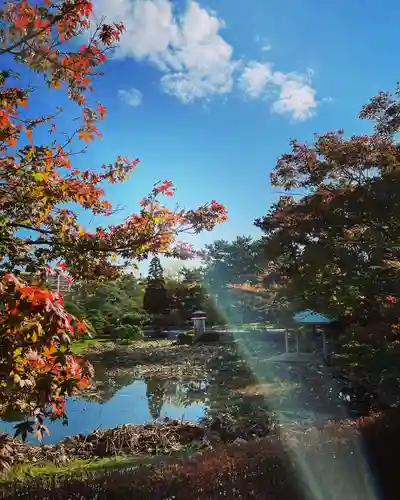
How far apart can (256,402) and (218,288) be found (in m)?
27.2

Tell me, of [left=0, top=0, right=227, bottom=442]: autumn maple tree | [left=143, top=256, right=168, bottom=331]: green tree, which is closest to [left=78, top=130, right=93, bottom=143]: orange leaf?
[left=0, top=0, right=227, bottom=442]: autumn maple tree

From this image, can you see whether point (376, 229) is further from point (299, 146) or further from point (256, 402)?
point (256, 402)

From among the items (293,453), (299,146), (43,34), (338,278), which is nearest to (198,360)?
(299,146)

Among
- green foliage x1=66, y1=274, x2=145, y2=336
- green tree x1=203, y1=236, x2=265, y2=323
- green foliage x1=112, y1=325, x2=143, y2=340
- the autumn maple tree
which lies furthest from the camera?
green tree x1=203, y1=236, x2=265, y2=323

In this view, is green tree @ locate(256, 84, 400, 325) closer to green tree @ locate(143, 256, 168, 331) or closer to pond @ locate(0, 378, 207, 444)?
pond @ locate(0, 378, 207, 444)

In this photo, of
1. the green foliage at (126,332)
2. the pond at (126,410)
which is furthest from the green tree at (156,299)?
the pond at (126,410)

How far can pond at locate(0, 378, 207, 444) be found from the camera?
8266mm

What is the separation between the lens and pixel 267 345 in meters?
19.9

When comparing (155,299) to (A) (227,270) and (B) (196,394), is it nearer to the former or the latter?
(A) (227,270)

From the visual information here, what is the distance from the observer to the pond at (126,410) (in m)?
8.27

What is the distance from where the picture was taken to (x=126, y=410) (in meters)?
9.73

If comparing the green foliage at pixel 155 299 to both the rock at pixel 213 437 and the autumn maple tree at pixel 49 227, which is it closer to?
the rock at pixel 213 437

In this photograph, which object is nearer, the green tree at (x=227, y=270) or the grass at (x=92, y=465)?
the grass at (x=92, y=465)

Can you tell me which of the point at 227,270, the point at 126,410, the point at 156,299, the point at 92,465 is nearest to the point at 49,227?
the point at 92,465
